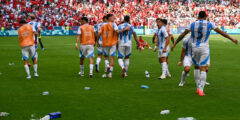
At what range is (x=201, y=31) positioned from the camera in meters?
9.32

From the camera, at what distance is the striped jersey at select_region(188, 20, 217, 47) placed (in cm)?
927

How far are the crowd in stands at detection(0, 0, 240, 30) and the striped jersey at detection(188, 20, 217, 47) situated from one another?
3574cm

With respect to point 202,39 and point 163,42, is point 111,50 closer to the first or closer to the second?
point 163,42

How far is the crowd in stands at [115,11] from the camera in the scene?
49.4 meters

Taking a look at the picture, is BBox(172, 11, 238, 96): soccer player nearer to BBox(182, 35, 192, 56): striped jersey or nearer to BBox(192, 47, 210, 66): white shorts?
BBox(192, 47, 210, 66): white shorts

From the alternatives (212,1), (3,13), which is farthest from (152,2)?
(3,13)

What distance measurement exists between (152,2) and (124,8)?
19.6 feet

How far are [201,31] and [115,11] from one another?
45778 mm

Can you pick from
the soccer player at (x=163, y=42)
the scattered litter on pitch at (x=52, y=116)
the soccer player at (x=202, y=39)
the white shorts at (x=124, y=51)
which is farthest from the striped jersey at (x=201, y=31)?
the scattered litter on pitch at (x=52, y=116)

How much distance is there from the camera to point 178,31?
52.8 meters

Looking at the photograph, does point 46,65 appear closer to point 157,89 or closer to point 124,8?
point 157,89

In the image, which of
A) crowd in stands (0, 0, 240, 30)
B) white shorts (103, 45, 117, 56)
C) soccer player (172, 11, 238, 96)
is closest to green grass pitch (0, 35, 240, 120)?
soccer player (172, 11, 238, 96)

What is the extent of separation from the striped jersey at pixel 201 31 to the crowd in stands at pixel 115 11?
35.7 metres

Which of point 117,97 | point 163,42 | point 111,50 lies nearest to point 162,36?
point 163,42
